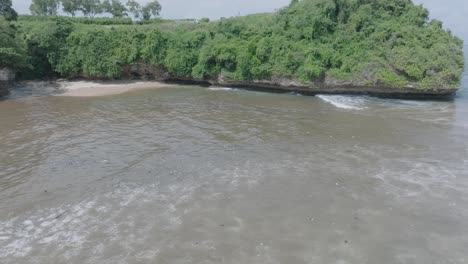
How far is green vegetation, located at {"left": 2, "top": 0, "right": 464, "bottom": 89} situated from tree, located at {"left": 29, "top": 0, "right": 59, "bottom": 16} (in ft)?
93.8

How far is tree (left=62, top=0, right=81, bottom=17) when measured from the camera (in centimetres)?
6006

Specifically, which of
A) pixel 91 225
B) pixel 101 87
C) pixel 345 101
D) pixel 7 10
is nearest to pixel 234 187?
pixel 91 225

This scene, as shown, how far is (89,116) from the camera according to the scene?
23.4 m

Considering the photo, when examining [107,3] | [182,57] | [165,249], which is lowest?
[165,249]

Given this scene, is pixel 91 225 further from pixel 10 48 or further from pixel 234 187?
pixel 10 48

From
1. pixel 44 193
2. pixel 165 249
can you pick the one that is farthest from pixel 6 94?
pixel 165 249

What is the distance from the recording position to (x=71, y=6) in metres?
60.4

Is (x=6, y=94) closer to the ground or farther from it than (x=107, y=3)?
closer to the ground

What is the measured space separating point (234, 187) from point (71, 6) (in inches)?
2243

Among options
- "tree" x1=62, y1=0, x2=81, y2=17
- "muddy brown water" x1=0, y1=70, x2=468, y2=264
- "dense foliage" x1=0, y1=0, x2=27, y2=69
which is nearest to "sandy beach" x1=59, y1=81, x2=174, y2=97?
"dense foliage" x1=0, y1=0, x2=27, y2=69

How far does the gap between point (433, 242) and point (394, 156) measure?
6602 mm

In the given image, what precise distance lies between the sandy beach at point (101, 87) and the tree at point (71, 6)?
31.9 metres

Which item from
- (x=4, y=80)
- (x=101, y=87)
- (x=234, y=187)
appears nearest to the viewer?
(x=234, y=187)

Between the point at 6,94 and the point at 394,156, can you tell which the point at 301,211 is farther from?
the point at 6,94
